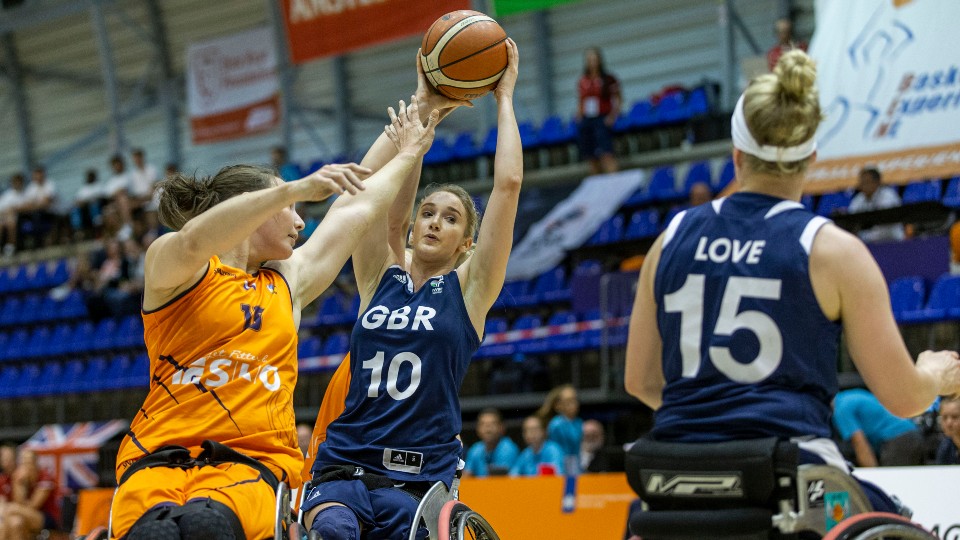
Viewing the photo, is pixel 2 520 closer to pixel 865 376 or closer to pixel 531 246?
pixel 531 246

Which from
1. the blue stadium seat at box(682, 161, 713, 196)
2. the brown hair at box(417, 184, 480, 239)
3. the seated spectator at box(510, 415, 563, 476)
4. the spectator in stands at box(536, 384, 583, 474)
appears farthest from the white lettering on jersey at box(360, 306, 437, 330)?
the blue stadium seat at box(682, 161, 713, 196)

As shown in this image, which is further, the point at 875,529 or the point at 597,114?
the point at 597,114

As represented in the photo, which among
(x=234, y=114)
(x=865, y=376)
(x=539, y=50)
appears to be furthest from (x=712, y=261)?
(x=234, y=114)

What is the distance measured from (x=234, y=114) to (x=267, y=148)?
1.72m

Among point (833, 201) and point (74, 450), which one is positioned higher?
point (833, 201)

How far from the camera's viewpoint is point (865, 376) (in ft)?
9.48

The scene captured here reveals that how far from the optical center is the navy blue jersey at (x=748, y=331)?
2.83 meters

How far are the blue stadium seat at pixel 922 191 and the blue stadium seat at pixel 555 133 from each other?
15.8 feet

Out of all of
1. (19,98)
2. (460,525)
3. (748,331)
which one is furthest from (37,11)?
(748,331)

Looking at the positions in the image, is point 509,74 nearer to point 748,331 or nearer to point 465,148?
point 748,331

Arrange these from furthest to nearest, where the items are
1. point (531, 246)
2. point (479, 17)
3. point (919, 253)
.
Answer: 1. point (531, 246)
2. point (919, 253)
3. point (479, 17)

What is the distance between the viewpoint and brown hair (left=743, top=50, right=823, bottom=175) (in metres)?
2.86

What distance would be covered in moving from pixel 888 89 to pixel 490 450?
4.70 m

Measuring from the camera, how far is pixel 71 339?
17359 mm
